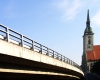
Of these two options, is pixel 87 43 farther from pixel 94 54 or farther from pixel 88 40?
pixel 94 54

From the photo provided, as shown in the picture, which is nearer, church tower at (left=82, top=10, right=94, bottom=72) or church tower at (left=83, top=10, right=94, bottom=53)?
church tower at (left=82, top=10, right=94, bottom=72)

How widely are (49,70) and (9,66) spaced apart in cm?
955

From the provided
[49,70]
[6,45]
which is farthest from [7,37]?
[49,70]

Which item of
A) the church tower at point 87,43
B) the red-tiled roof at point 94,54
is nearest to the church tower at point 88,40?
the church tower at point 87,43

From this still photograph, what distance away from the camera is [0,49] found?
436 inches

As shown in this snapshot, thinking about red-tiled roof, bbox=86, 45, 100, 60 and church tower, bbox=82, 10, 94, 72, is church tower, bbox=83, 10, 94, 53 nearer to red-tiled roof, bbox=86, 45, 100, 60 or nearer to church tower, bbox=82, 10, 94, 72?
church tower, bbox=82, 10, 94, 72

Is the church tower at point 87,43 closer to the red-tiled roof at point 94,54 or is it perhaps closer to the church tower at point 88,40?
the church tower at point 88,40

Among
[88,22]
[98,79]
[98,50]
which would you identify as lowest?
[98,79]

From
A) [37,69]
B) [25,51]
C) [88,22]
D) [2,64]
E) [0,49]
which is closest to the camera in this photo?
[0,49]

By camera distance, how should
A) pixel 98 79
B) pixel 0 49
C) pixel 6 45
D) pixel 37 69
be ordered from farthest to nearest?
pixel 98 79 → pixel 37 69 → pixel 6 45 → pixel 0 49

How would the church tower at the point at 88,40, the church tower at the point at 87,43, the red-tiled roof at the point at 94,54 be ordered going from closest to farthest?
the red-tiled roof at the point at 94,54 → the church tower at the point at 87,43 → the church tower at the point at 88,40

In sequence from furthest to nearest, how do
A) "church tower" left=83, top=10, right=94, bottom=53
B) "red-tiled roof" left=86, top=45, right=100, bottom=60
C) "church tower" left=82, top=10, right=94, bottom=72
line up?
"church tower" left=83, top=10, right=94, bottom=53, "church tower" left=82, top=10, right=94, bottom=72, "red-tiled roof" left=86, top=45, right=100, bottom=60

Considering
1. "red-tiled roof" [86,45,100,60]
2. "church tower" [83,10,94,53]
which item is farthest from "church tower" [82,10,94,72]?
"red-tiled roof" [86,45,100,60]

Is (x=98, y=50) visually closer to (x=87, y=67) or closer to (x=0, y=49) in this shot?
(x=87, y=67)
